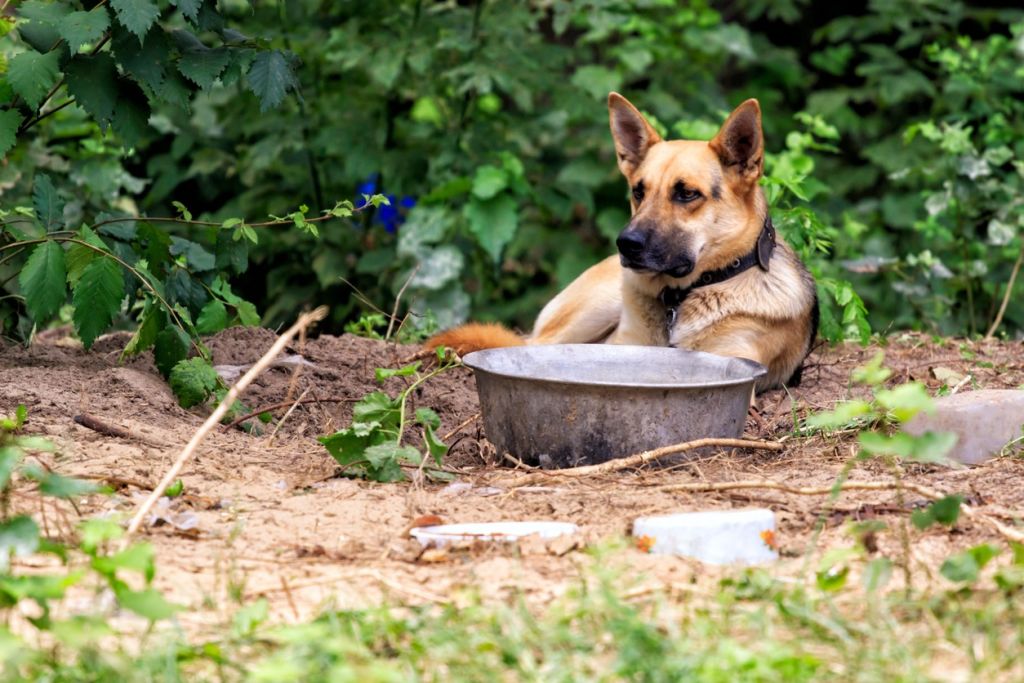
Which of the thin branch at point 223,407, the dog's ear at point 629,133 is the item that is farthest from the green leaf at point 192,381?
the dog's ear at point 629,133

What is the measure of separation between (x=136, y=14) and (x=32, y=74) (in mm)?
397

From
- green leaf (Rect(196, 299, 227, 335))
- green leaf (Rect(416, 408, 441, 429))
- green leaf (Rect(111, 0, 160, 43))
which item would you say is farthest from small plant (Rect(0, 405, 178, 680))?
green leaf (Rect(196, 299, 227, 335))

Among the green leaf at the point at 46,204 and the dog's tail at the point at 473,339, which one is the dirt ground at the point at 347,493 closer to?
the dog's tail at the point at 473,339

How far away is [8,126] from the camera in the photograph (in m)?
3.97

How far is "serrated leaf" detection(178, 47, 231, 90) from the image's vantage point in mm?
4027

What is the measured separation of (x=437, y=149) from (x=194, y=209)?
1.80 meters

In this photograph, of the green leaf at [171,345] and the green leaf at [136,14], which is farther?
the green leaf at [171,345]

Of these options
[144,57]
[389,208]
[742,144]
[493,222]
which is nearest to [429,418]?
[144,57]

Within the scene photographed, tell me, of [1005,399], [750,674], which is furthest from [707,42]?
[750,674]

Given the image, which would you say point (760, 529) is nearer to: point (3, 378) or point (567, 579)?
point (567, 579)

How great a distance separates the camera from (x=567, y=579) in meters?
2.67

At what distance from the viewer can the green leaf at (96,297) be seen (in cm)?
390

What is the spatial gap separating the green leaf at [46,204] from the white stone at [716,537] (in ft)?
8.09

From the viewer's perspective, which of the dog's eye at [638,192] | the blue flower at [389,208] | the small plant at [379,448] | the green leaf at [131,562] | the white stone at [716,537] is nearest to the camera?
the green leaf at [131,562]
